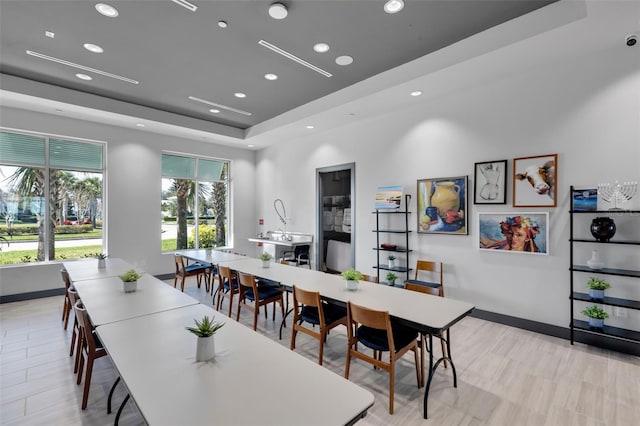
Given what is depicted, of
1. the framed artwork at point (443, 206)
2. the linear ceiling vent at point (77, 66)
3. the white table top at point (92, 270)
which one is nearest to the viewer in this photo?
the white table top at point (92, 270)

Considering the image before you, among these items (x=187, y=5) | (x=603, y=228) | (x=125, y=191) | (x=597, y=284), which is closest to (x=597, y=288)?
(x=597, y=284)

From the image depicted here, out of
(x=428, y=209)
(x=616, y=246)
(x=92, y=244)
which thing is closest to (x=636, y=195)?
(x=616, y=246)

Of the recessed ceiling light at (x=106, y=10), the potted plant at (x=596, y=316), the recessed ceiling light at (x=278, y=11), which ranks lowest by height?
the potted plant at (x=596, y=316)

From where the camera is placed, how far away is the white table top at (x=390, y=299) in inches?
86.6

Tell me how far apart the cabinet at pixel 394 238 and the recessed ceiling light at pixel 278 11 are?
10.4ft

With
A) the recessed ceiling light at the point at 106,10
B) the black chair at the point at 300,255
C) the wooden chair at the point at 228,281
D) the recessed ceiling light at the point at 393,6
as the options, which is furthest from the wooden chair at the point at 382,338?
the black chair at the point at 300,255

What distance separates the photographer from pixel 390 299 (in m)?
2.67

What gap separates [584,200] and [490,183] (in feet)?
3.27

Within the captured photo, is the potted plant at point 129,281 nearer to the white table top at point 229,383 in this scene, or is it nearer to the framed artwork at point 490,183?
the white table top at point 229,383

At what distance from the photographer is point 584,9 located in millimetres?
2600

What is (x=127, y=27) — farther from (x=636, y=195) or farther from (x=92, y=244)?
(x=636, y=195)

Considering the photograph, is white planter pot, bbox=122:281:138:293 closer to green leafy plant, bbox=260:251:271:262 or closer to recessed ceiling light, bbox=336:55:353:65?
green leafy plant, bbox=260:251:271:262

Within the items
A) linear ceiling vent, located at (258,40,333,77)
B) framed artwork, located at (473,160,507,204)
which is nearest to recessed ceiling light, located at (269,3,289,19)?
linear ceiling vent, located at (258,40,333,77)

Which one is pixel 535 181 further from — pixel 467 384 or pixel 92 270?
pixel 92 270
